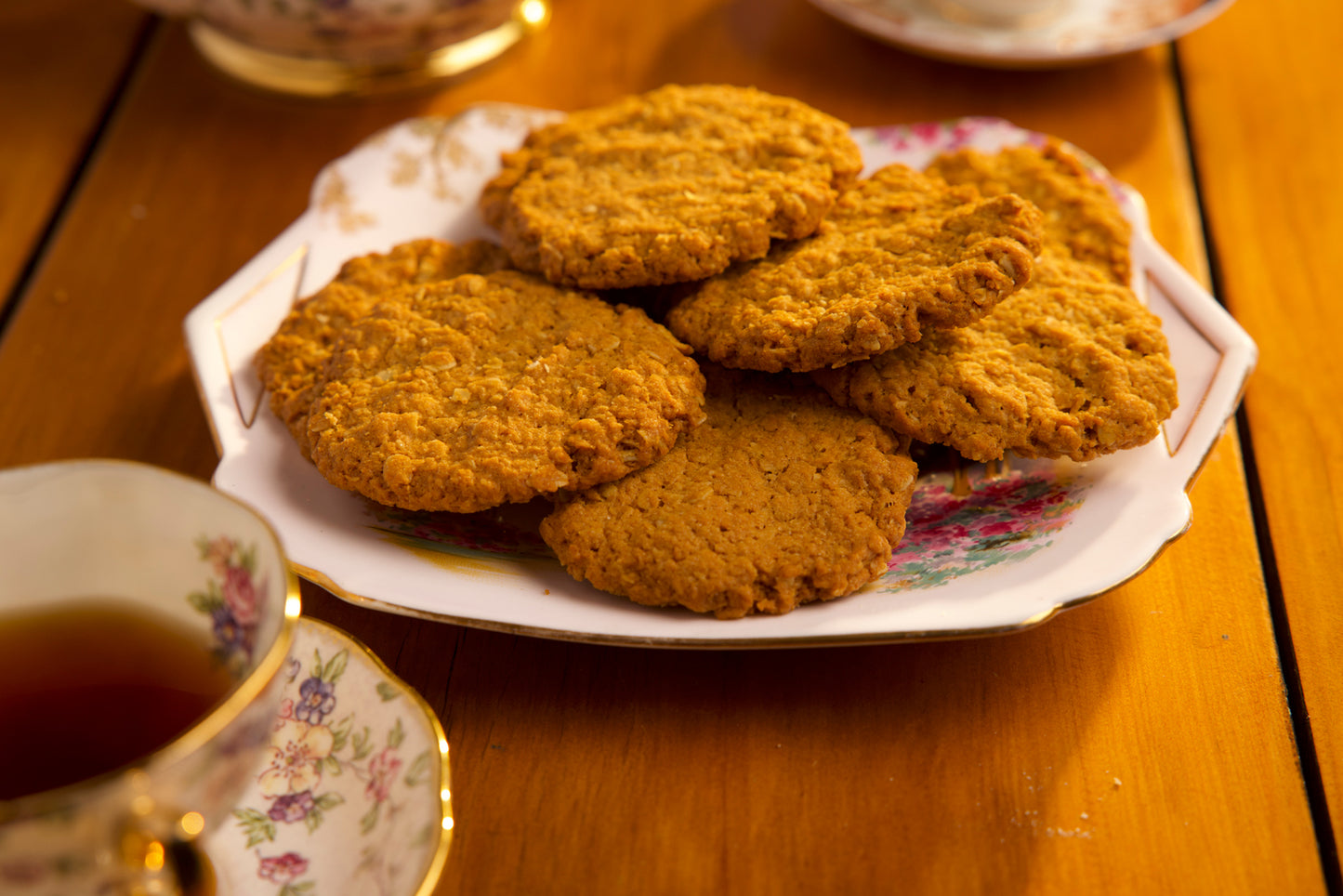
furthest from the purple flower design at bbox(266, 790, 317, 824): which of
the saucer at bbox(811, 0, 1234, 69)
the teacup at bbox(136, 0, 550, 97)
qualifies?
the saucer at bbox(811, 0, 1234, 69)

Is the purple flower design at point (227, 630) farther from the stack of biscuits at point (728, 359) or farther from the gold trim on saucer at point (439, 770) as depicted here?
the stack of biscuits at point (728, 359)

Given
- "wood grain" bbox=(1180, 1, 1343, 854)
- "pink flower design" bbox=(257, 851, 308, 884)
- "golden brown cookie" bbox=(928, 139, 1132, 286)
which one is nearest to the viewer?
"pink flower design" bbox=(257, 851, 308, 884)

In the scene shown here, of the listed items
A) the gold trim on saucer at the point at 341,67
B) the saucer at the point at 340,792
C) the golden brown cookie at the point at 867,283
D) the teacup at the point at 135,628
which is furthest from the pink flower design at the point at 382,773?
the gold trim on saucer at the point at 341,67

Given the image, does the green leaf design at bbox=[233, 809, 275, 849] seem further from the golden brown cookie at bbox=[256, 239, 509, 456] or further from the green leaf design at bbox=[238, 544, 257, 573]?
the golden brown cookie at bbox=[256, 239, 509, 456]

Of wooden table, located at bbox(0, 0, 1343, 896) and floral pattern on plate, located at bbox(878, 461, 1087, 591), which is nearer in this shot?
wooden table, located at bbox(0, 0, 1343, 896)

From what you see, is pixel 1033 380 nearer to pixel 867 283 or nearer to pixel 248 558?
pixel 867 283

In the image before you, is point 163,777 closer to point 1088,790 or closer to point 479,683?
point 479,683

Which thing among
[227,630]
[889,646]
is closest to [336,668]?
[227,630]

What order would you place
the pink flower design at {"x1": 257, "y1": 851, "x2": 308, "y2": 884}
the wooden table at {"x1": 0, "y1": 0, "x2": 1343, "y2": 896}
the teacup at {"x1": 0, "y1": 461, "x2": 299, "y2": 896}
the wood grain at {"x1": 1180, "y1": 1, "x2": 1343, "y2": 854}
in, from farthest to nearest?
the wood grain at {"x1": 1180, "y1": 1, "x2": 1343, "y2": 854} → the wooden table at {"x1": 0, "y1": 0, "x2": 1343, "y2": 896} → the pink flower design at {"x1": 257, "y1": 851, "x2": 308, "y2": 884} → the teacup at {"x1": 0, "y1": 461, "x2": 299, "y2": 896}
